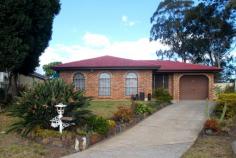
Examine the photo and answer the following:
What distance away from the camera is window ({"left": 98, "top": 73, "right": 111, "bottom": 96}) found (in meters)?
31.2

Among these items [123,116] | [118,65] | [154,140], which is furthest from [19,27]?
[118,65]

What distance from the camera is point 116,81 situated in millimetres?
31078

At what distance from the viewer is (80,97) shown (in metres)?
13.5

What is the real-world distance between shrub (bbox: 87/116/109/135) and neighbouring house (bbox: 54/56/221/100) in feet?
50.7

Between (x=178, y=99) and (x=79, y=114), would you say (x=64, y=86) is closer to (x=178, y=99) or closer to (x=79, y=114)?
(x=79, y=114)

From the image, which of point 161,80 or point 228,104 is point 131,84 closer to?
Answer: point 161,80

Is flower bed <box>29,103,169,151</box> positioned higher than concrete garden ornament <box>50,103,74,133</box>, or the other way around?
concrete garden ornament <box>50,103,74,133</box>

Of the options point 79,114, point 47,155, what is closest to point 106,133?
point 79,114

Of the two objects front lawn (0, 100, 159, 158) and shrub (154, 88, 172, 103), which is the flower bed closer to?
front lawn (0, 100, 159, 158)

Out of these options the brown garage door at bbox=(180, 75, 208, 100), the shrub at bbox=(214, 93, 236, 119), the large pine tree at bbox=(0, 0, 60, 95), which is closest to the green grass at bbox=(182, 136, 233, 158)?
the shrub at bbox=(214, 93, 236, 119)

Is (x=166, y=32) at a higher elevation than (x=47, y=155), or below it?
higher

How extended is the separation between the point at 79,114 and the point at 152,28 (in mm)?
38318

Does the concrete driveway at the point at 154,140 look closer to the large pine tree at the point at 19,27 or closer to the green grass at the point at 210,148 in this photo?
the green grass at the point at 210,148

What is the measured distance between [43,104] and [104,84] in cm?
1857
